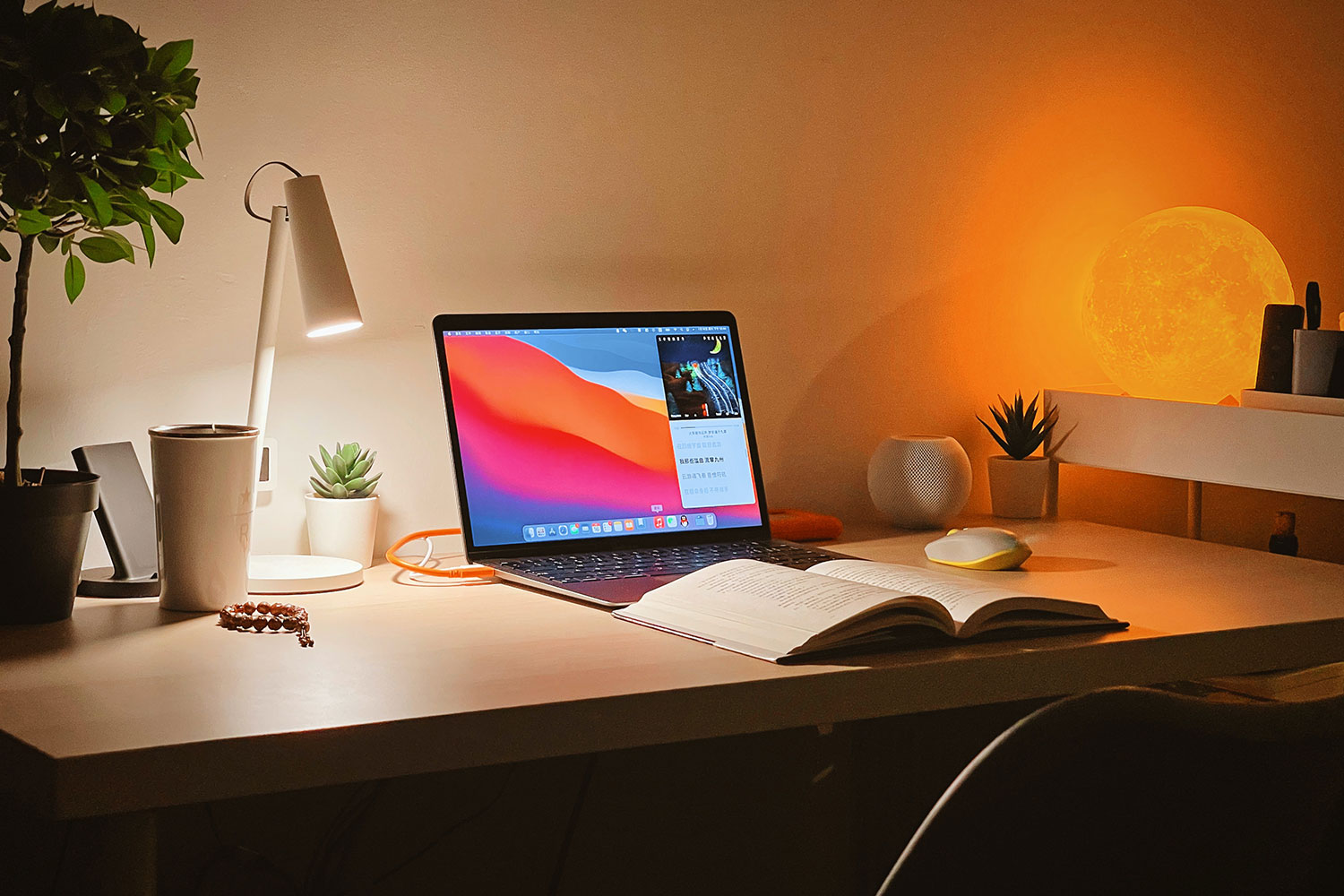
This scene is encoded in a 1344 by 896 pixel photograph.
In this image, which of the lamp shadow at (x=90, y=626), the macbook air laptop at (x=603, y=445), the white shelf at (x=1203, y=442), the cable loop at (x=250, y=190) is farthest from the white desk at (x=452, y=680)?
the cable loop at (x=250, y=190)

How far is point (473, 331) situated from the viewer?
132cm

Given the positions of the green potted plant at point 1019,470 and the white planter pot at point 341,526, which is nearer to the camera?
the white planter pot at point 341,526

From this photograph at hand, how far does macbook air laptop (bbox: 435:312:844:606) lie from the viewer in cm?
127

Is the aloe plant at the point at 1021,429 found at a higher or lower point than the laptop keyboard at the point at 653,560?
higher

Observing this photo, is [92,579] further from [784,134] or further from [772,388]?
[784,134]

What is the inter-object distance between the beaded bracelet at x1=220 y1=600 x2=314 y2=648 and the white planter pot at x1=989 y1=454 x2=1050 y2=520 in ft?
3.19

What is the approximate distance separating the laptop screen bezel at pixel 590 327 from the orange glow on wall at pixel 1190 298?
1.78 feet

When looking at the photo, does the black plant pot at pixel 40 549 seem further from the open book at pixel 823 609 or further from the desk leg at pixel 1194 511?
the desk leg at pixel 1194 511

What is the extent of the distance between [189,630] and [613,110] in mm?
807

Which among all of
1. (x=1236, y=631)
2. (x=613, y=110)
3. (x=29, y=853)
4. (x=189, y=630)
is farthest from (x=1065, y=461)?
(x=29, y=853)

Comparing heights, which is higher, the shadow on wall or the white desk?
the shadow on wall

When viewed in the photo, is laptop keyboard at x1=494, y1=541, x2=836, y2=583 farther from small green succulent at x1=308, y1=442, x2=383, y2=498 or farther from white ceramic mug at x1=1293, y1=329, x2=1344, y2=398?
white ceramic mug at x1=1293, y1=329, x2=1344, y2=398

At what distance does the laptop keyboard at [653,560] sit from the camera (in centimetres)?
120

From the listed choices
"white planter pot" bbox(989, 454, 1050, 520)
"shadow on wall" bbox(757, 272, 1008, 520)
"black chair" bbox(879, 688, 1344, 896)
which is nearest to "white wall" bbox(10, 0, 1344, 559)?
"shadow on wall" bbox(757, 272, 1008, 520)
